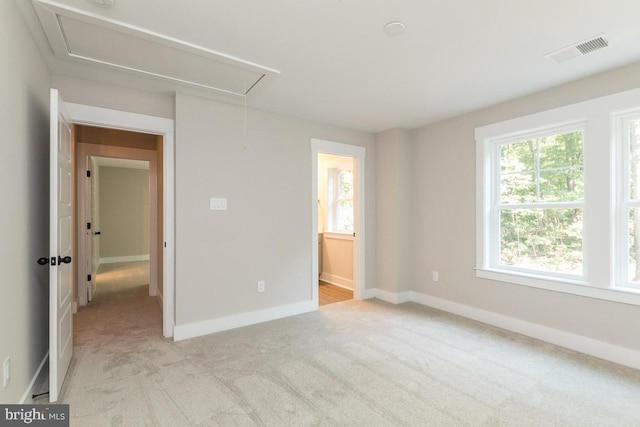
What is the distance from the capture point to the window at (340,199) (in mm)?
5555

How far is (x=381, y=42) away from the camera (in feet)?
Result: 7.21

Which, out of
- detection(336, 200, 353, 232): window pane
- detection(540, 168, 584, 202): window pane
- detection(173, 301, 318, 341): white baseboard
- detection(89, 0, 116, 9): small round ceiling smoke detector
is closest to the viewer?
detection(89, 0, 116, 9): small round ceiling smoke detector

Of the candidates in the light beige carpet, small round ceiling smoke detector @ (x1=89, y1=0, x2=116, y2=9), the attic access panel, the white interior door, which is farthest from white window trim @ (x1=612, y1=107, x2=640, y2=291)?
the white interior door

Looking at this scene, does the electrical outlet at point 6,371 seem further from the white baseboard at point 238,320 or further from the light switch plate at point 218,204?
the light switch plate at point 218,204

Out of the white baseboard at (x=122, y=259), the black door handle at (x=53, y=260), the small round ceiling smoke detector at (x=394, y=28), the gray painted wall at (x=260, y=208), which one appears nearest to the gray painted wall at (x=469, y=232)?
the gray painted wall at (x=260, y=208)

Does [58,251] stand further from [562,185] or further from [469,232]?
[562,185]

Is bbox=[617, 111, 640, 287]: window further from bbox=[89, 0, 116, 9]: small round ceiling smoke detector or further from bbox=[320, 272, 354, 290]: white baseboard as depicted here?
bbox=[89, 0, 116, 9]: small round ceiling smoke detector

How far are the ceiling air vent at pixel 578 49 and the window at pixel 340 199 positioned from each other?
3403mm

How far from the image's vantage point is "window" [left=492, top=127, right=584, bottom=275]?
297 cm

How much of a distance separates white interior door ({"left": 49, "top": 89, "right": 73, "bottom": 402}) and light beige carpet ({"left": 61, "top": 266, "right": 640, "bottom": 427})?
0.21 metres

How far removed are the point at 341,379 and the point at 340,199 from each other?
3700 mm

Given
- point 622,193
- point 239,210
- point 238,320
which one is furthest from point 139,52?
point 622,193

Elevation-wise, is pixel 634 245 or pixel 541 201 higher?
pixel 541 201

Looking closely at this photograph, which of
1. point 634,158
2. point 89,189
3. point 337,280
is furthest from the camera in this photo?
point 337,280
